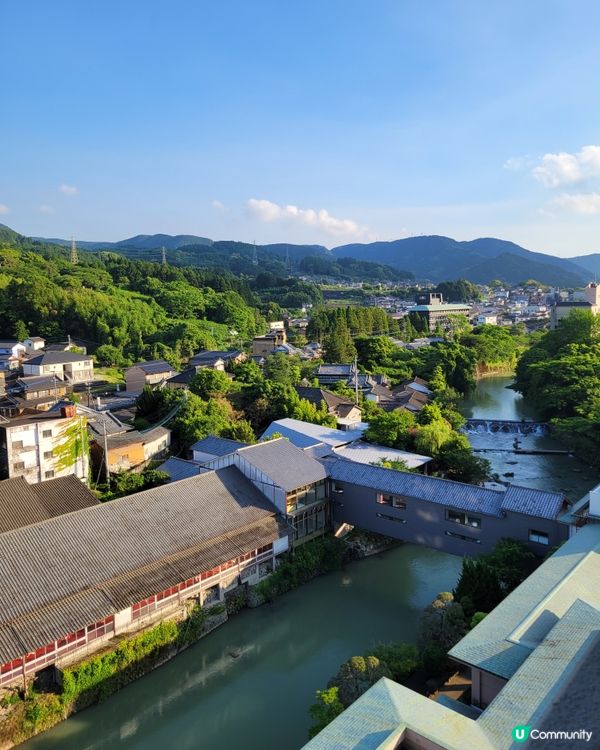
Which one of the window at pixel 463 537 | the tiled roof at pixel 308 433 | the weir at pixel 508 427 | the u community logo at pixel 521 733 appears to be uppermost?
the u community logo at pixel 521 733

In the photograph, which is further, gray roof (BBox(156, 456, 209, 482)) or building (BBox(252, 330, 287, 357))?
building (BBox(252, 330, 287, 357))

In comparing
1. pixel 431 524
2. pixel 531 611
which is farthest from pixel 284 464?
pixel 531 611

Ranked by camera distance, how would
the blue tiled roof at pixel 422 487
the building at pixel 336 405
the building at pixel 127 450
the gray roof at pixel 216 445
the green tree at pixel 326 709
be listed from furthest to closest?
the building at pixel 336 405 < the building at pixel 127 450 < the gray roof at pixel 216 445 < the blue tiled roof at pixel 422 487 < the green tree at pixel 326 709

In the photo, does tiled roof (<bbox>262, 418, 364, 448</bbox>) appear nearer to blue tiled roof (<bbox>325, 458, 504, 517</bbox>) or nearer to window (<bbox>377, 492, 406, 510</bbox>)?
blue tiled roof (<bbox>325, 458, 504, 517</bbox>)

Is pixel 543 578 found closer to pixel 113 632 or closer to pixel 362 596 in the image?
pixel 362 596

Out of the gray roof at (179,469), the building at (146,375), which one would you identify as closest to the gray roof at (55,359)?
the building at (146,375)

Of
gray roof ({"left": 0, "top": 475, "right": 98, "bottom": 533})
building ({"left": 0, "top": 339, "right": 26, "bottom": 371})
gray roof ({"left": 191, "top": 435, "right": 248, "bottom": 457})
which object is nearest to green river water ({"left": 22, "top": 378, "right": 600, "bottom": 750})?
gray roof ({"left": 0, "top": 475, "right": 98, "bottom": 533})

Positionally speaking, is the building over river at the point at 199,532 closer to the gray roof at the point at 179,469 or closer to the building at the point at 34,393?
the gray roof at the point at 179,469

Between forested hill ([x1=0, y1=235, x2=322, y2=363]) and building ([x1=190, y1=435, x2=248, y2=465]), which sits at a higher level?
forested hill ([x1=0, y1=235, x2=322, y2=363])

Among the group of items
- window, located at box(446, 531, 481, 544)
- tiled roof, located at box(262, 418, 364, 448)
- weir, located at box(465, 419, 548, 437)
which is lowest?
weir, located at box(465, 419, 548, 437)
